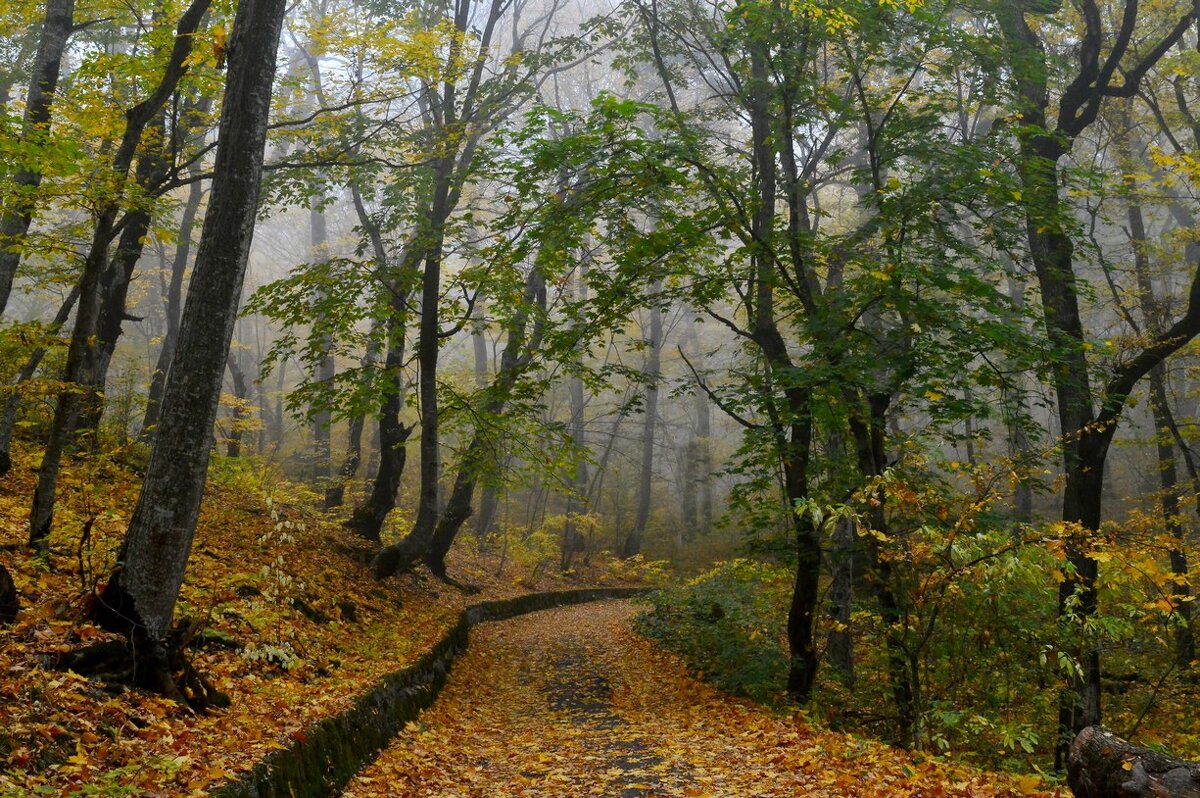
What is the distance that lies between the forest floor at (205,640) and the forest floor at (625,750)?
2.79 feet

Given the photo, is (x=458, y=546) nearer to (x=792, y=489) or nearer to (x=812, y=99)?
(x=792, y=489)

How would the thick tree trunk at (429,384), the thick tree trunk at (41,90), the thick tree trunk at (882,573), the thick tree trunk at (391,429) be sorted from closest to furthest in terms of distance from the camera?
the thick tree trunk at (882,573) < the thick tree trunk at (41,90) < the thick tree trunk at (391,429) < the thick tree trunk at (429,384)

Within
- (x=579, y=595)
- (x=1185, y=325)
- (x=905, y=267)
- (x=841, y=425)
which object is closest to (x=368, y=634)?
(x=841, y=425)

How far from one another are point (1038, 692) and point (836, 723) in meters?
4.08

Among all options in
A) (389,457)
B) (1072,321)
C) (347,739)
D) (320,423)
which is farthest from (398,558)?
(1072,321)

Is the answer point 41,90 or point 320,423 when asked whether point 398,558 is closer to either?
point 41,90

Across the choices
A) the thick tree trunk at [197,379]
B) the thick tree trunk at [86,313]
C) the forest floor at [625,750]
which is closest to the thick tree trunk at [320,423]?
the forest floor at [625,750]

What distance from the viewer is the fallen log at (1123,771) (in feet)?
12.8

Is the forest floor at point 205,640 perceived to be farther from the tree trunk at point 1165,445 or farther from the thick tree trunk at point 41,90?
the tree trunk at point 1165,445

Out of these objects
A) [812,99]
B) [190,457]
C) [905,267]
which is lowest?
[190,457]

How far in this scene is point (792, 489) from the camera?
8.92m

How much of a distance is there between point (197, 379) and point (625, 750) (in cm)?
471

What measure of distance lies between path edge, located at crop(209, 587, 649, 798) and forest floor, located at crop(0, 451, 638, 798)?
11cm

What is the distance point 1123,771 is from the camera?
410 centimetres
